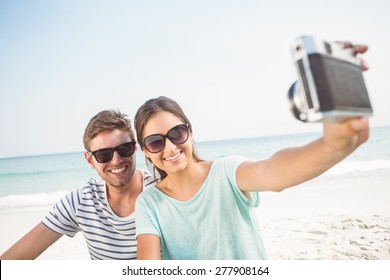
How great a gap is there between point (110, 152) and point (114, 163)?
0.22 feet

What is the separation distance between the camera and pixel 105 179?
1855mm

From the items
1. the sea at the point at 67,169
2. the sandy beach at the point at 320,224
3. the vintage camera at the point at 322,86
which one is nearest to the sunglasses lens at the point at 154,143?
the vintage camera at the point at 322,86

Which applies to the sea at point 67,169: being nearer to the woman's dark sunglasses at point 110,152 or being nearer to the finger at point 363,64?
the woman's dark sunglasses at point 110,152

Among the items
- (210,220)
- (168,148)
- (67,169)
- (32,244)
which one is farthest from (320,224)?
(67,169)

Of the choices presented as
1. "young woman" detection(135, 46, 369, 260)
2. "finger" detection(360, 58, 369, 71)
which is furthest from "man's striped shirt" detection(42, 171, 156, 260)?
"finger" detection(360, 58, 369, 71)

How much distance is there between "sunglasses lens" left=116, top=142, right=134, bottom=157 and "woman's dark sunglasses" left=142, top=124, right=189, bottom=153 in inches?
14.8

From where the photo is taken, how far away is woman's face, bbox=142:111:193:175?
1462mm

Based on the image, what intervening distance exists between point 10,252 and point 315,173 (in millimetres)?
1580

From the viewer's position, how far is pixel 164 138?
58.1 inches

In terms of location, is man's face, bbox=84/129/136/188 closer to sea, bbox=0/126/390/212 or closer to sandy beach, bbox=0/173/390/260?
sea, bbox=0/126/390/212

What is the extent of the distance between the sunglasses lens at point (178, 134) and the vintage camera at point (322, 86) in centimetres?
71

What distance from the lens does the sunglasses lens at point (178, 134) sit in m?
1.48

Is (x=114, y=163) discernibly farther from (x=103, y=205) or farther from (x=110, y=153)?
(x=103, y=205)

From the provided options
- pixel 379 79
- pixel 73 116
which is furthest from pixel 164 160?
pixel 73 116
